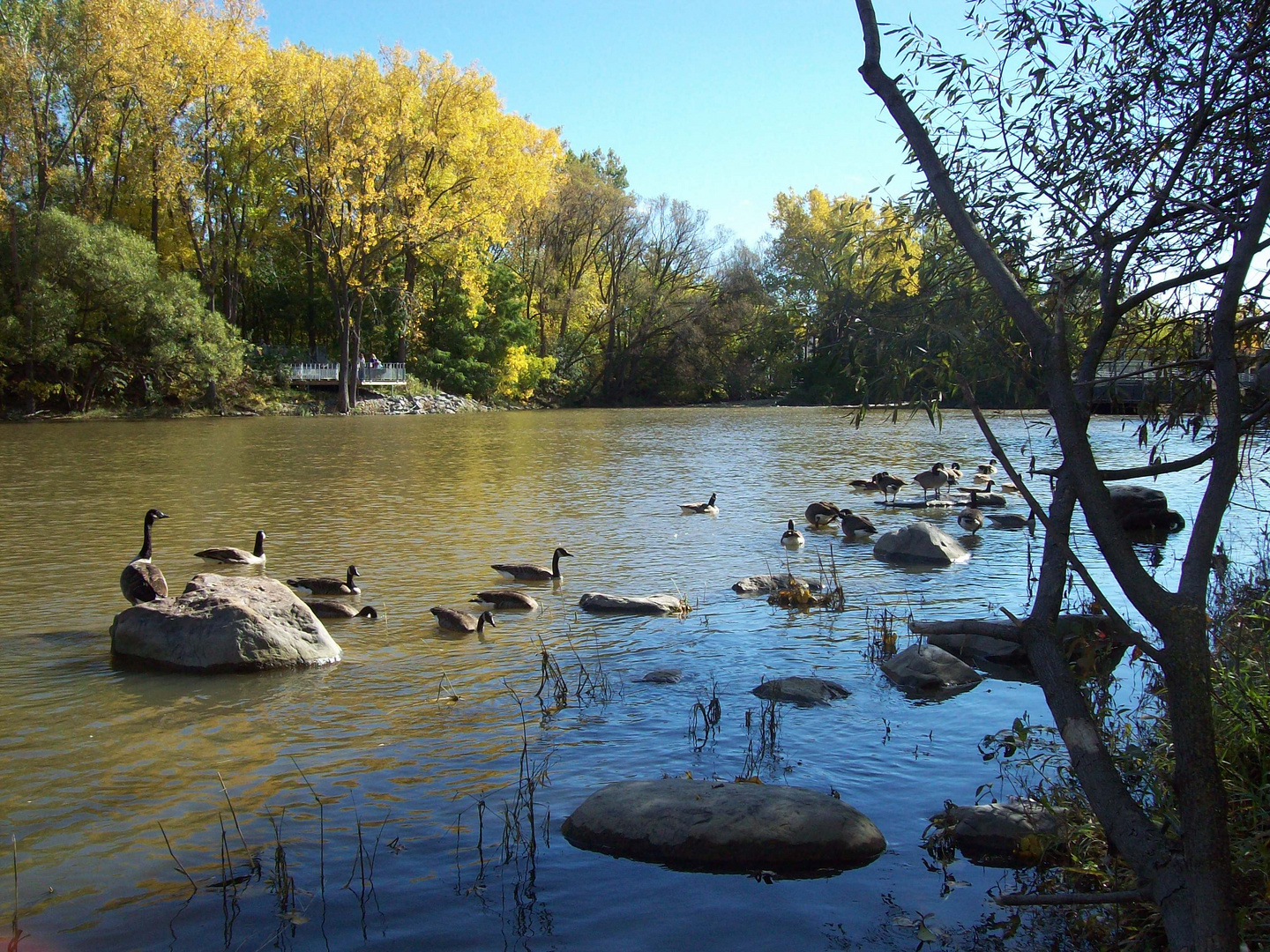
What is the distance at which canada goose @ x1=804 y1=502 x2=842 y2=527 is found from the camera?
16.6 meters

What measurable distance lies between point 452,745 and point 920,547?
28.5 feet

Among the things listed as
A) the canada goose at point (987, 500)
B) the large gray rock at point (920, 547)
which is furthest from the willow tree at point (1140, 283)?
the canada goose at point (987, 500)

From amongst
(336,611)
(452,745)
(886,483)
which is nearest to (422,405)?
(886,483)

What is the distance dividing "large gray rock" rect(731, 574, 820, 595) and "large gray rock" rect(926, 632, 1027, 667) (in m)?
2.40

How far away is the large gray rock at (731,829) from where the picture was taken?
4.89 m

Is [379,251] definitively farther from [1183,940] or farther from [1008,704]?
[1183,940]

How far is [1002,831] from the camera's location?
5043mm

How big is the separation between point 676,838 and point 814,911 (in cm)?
79

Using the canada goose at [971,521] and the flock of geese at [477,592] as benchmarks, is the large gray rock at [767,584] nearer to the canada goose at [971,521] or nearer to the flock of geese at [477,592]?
the flock of geese at [477,592]

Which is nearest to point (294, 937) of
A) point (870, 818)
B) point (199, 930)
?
point (199, 930)

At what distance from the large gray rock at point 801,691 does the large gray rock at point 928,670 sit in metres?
0.57

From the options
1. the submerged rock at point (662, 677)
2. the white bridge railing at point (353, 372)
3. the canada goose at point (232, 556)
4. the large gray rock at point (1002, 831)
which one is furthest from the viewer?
the white bridge railing at point (353, 372)

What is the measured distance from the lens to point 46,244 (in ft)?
135

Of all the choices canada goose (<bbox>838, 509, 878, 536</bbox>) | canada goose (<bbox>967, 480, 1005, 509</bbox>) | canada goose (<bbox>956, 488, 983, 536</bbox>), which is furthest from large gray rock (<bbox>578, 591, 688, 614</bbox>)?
canada goose (<bbox>967, 480, 1005, 509</bbox>)
